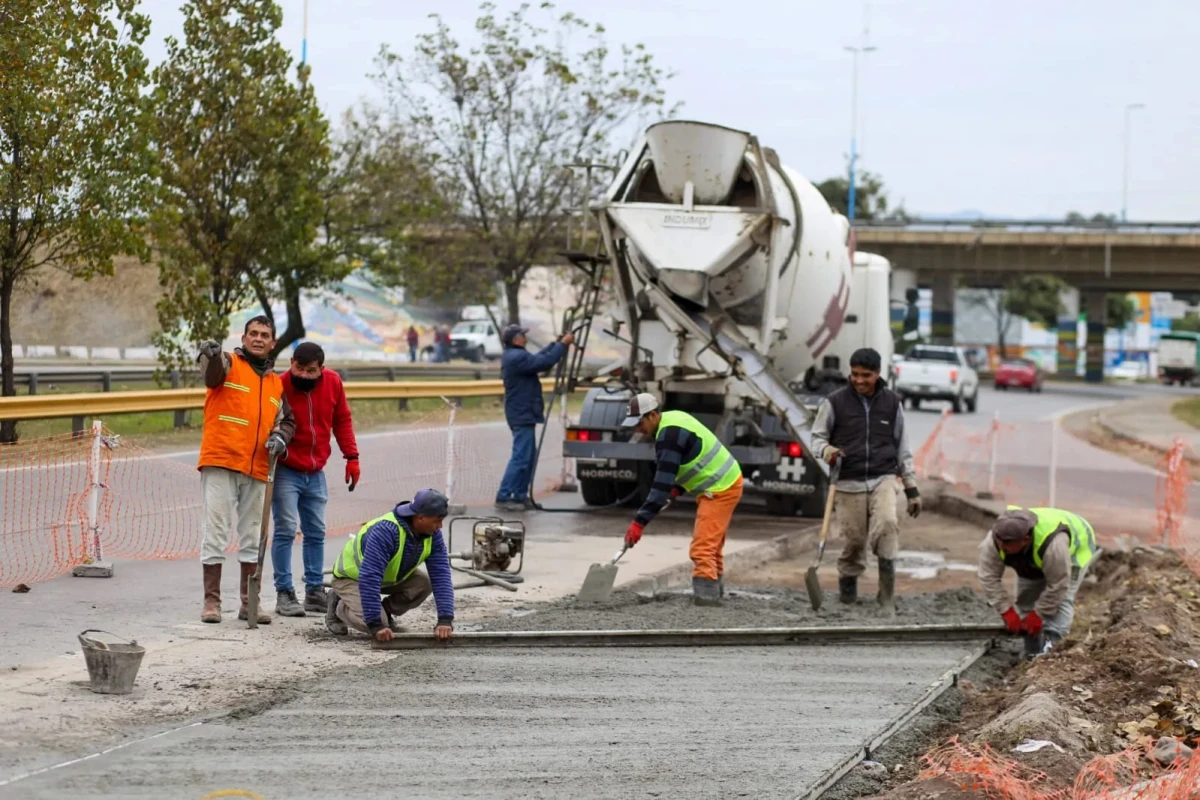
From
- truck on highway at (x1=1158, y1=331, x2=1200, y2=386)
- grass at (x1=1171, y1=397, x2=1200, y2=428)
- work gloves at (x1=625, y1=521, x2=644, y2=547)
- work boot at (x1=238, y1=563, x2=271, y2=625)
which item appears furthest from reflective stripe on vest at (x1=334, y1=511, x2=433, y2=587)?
truck on highway at (x1=1158, y1=331, x2=1200, y2=386)

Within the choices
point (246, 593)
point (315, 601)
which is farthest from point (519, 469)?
point (246, 593)

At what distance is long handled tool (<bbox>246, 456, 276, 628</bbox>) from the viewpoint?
342 inches

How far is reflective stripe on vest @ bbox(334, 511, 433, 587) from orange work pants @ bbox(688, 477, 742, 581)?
2.62 m

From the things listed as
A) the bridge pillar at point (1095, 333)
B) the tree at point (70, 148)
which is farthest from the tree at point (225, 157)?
the bridge pillar at point (1095, 333)

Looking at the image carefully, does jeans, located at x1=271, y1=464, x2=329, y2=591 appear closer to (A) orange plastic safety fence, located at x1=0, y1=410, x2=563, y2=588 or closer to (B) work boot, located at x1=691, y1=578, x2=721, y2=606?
(A) orange plastic safety fence, located at x1=0, y1=410, x2=563, y2=588

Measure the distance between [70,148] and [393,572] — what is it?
13.0 m

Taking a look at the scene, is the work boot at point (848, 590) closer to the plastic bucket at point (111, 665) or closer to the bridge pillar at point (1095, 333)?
the plastic bucket at point (111, 665)

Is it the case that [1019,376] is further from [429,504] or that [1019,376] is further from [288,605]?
[429,504]

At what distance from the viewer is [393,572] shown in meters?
8.59

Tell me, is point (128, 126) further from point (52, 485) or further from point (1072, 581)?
point (1072, 581)

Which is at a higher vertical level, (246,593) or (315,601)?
(246,593)

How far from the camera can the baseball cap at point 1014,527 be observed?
911cm

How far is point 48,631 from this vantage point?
8.38m

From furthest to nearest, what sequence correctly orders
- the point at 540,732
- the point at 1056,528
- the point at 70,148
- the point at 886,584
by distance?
the point at 70,148 → the point at 886,584 → the point at 1056,528 → the point at 540,732
